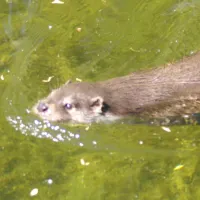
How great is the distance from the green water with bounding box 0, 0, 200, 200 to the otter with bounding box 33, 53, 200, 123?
1.33 ft

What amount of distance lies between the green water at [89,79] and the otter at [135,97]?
41 cm

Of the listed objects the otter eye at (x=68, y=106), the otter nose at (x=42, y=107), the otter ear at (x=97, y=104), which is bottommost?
the otter nose at (x=42, y=107)

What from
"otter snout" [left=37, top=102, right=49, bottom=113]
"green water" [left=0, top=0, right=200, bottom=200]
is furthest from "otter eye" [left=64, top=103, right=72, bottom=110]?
"green water" [left=0, top=0, right=200, bottom=200]

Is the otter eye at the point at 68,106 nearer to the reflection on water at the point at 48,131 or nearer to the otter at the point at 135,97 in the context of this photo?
the otter at the point at 135,97

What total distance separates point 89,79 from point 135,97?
1.44 meters

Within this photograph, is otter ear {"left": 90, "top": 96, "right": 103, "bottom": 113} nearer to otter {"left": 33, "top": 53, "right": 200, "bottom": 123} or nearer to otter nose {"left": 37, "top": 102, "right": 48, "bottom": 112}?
otter {"left": 33, "top": 53, "right": 200, "bottom": 123}

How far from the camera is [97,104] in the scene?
682 centimetres

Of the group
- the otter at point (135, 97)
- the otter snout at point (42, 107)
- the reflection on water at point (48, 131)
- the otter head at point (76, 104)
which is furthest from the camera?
the reflection on water at point (48, 131)

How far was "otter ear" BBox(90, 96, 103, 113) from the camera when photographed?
6.75 meters

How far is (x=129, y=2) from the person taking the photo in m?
9.27

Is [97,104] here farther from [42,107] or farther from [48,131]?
[48,131]

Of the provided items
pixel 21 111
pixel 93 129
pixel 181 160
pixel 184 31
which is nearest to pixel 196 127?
pixel 181 160

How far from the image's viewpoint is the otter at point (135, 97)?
671 cm

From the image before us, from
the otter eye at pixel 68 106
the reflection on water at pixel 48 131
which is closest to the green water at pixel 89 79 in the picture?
the reflection on water at pixel 48 131
